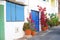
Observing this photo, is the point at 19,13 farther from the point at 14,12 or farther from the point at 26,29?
the point at 26,29

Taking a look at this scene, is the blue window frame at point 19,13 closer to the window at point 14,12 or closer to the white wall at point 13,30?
the window at point 14,12

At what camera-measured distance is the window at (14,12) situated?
17094 millimetres

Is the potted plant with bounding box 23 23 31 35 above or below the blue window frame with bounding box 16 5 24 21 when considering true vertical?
below

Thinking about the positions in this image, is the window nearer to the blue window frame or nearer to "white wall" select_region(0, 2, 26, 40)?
the blue window frame

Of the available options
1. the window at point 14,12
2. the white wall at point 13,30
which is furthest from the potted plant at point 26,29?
the window at point 14,12

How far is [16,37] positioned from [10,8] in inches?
102

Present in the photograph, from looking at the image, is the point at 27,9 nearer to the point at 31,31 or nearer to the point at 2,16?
the point at 31,31

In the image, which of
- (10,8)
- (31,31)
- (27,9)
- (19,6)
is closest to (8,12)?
(10,8)

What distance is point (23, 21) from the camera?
70.2ft

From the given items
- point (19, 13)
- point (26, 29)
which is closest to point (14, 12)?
point (19, 13)

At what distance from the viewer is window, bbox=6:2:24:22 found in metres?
17.1

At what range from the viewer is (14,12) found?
18781mm

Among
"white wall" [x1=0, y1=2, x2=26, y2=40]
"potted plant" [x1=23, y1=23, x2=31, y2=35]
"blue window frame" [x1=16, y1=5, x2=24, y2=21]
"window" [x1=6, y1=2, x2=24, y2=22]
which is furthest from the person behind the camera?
"potted plant" [x1=23, y1=23, x2=31, y2=35]

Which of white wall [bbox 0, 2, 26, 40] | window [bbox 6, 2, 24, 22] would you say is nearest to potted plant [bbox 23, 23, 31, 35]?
white wall [bbox 0, 2, 26, 40]
